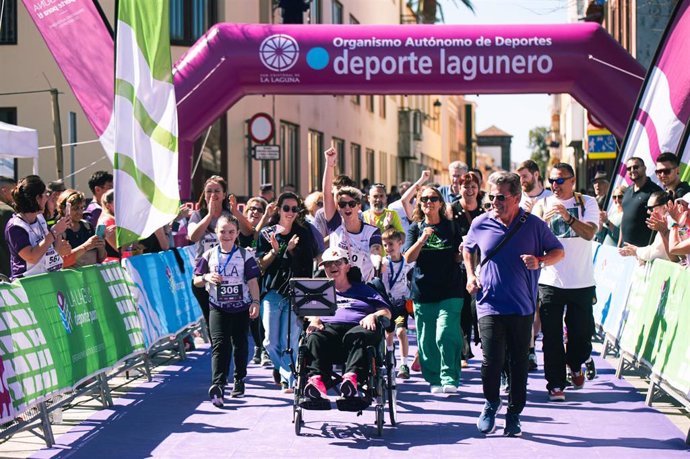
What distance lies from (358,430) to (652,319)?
3.02 metres

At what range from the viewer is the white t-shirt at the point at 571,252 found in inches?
400

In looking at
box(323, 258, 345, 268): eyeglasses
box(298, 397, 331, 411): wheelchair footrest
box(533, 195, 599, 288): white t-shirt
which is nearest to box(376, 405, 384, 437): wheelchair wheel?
box(298, 397, 331, 411): wheelchair footrest

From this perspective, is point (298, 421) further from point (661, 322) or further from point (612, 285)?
point (612, 285)

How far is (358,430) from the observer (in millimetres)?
8836

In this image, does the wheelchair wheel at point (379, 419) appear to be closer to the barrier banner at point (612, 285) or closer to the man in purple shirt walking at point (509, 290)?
the man in purple shirt walking at point (509, 290)

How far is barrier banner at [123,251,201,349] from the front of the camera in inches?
455

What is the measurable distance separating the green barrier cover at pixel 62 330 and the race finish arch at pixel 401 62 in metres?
6.94

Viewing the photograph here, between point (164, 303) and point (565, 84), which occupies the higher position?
point (565, 84)

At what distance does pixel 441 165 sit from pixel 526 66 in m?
59.4

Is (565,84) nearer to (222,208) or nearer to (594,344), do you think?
(594,344)

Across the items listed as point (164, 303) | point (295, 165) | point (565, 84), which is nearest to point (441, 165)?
point (295, 165)

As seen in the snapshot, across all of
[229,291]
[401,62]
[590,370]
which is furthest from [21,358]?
[401,62]

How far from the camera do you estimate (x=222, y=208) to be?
1227 centimetres

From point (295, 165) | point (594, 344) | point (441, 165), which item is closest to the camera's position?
point (594, 344)
